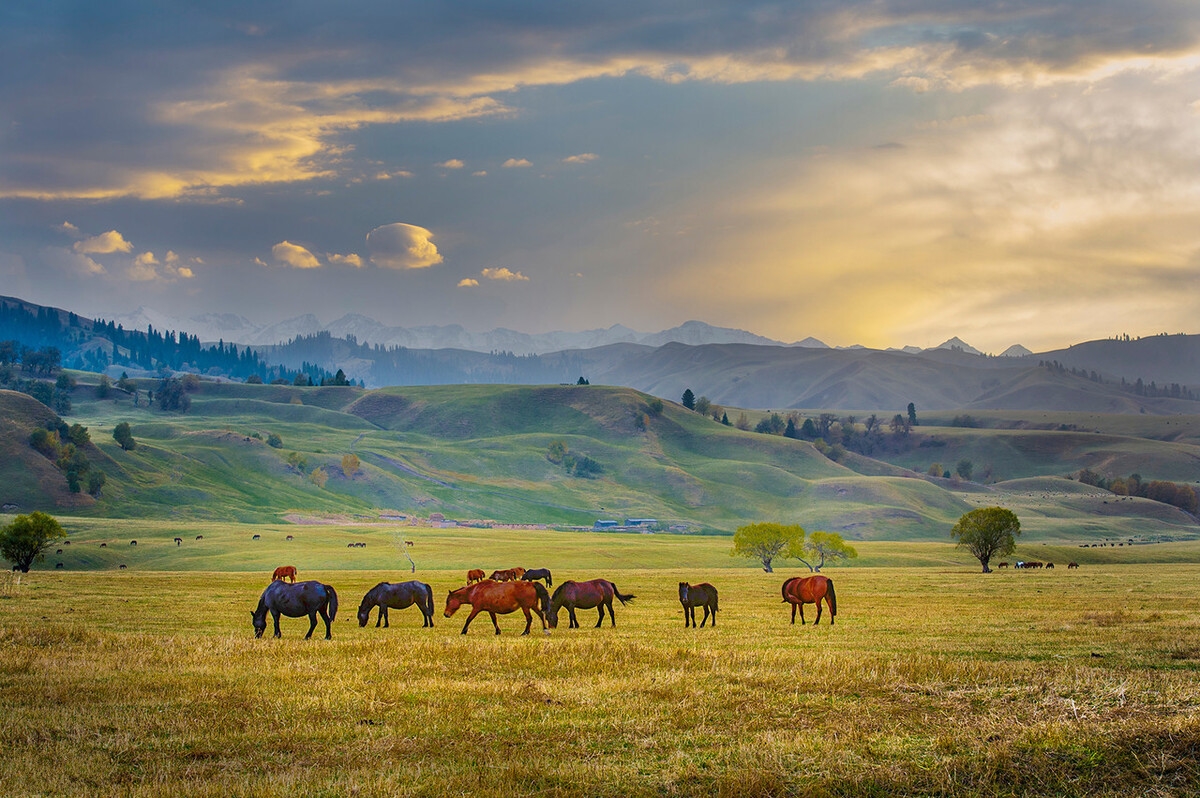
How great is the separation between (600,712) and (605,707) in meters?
0.38

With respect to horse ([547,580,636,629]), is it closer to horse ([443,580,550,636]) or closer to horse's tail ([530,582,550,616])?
horse's tail ([530,582,550,616])

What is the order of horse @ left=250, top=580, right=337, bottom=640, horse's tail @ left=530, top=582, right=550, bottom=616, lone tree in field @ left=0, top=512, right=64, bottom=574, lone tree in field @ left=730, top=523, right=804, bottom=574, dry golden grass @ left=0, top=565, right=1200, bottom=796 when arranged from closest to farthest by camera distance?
dry golden grass @ left=0, top=565, right=1200, bottom=796 → horse @ left=250, top=580, right=337, bottom=640 → horse's tail @ left=530, top=582, right=550, bottom=616 → lone tree in field @ left=0, top=512, right=64, bottom=574 → lone tree in field @ left=730, top=523, right=804, bottom=574

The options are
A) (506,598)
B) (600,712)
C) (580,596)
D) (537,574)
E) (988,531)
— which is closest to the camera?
(600,712)

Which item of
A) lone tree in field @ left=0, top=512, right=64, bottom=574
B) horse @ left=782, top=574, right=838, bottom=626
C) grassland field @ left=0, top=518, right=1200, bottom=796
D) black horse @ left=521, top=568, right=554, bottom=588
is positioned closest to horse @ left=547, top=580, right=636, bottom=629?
grassland field @ left=0, top=518, right=1200, bottom=796

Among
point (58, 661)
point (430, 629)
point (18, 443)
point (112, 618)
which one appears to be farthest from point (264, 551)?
point (18, 443)

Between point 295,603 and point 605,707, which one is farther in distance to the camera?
point 295,603

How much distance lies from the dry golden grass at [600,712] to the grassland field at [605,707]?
6 cm

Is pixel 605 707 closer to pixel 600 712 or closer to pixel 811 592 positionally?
pixel 600 712

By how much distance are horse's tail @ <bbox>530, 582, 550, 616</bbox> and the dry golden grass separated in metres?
1.68

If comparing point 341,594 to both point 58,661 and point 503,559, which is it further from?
point 503,559

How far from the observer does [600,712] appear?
52.2 ft

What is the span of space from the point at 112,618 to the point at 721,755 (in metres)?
28.7

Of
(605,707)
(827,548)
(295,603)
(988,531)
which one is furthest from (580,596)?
(827,548)

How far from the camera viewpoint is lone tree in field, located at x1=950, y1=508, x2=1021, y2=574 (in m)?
91.7
